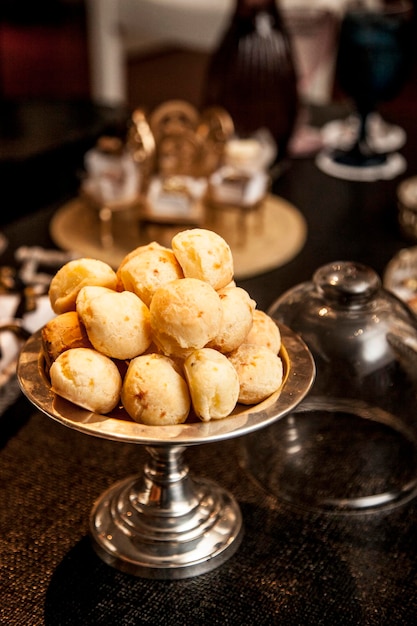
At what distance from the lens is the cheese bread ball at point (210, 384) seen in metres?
0.60

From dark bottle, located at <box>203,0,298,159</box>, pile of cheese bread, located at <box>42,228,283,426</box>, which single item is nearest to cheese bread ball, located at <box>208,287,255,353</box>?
pile of cheese bread, located at <box>42,228,283,426</box>

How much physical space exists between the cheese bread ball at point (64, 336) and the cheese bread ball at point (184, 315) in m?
0.06

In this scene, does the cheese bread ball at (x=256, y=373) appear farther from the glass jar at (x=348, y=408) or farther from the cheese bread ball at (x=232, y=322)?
the glass jar at (x=348, y=408)

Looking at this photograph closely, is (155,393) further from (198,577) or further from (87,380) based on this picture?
(198,577)

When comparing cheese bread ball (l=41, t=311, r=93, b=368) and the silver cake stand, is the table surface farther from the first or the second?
cheese bread ball (l=41, t=311, r=93, b=368)

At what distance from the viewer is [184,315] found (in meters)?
0.60

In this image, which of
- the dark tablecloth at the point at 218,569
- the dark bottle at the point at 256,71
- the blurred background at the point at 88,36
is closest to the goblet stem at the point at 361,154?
the dark bottle at the point at 256,71

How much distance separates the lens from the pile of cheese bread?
61 centimetres

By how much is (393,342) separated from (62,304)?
342 mm

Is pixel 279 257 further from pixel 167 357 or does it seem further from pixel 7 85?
pixel 7 85

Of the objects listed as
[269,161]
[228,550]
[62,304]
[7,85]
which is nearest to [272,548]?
[228,550]

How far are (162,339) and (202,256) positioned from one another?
7 centimetres

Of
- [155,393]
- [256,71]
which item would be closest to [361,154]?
[256,71]

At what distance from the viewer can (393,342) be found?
843 millimetres
